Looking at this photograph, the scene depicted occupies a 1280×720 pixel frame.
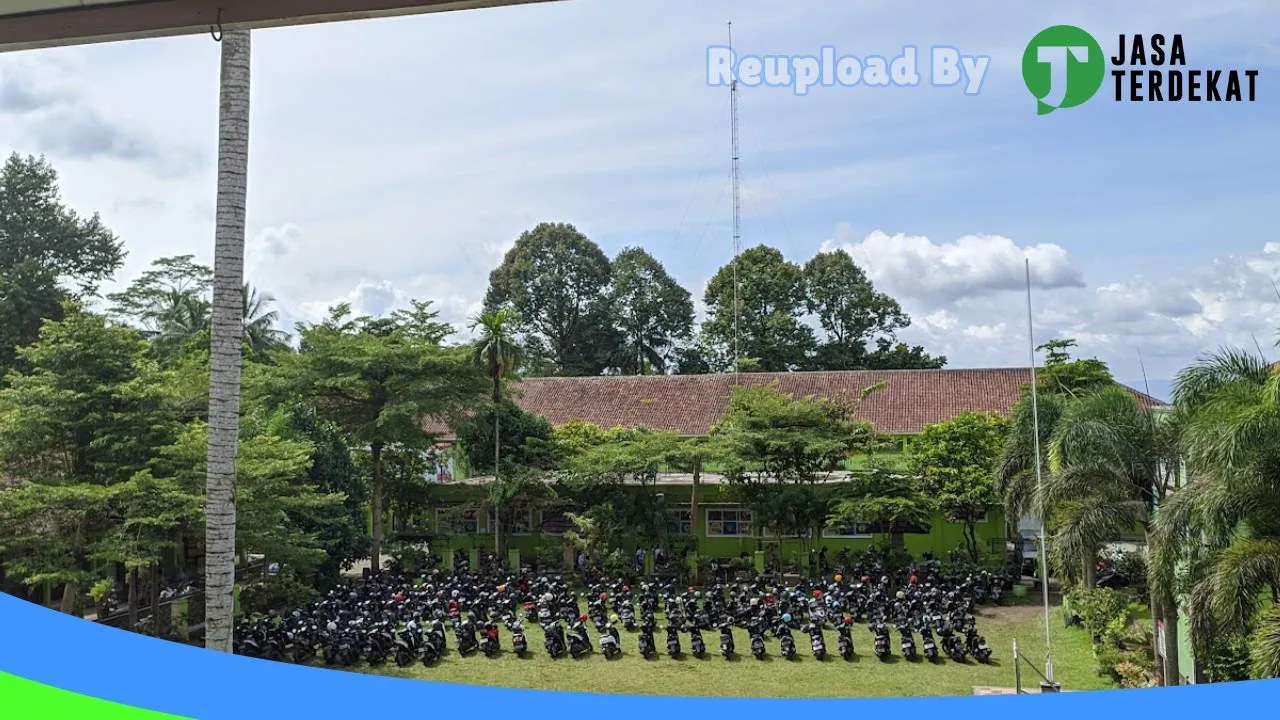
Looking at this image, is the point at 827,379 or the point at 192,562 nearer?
the point at 192,562

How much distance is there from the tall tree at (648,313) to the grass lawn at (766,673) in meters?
14.4

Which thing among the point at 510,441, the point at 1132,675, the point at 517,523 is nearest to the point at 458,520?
the point at 517,523

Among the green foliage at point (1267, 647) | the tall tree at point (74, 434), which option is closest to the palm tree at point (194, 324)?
the tall tree at point (74, 434)

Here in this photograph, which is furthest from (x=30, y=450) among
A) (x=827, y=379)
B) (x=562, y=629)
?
(x=827, y=379)

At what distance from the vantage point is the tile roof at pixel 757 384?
59.1 ft

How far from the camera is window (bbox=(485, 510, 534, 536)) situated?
51.0 feet

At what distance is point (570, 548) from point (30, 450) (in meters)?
6.96

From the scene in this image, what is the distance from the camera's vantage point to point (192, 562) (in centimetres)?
1354

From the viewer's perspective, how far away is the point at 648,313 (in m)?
24.4

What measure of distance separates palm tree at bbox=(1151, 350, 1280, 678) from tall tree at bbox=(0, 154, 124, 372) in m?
16.1

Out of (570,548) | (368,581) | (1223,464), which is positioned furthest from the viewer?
(570,548)

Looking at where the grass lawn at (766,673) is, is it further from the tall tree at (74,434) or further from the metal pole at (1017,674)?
the tall tree at (74,434)

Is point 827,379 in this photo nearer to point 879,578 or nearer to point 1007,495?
point 879,578

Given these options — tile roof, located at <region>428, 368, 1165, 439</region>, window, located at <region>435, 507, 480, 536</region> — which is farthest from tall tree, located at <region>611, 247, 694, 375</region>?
window, located at <region>435, 507, 480, 536</region>
